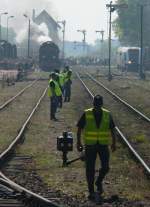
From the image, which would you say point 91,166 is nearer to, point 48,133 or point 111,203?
point 111,203

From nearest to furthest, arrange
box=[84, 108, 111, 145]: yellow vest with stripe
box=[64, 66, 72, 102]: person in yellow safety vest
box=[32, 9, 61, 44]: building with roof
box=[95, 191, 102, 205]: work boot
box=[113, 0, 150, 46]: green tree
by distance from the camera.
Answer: box=[95, 191, 102, 205]: work boot
box=[84, 108, 111, 145]: yellow vest with stripe
box=[64, 66, 72, 102]: person in yellow safety vest
box=[113, 0, 150, 46]: green tree
box=[32, 9, 61, 44]: building with roof

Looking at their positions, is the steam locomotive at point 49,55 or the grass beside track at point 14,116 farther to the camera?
the steam locomotive at point 49,55

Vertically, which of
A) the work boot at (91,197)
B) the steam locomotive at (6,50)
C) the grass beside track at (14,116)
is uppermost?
the steam locomotive at (6,50)

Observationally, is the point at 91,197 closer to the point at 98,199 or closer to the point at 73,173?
the point at 98,199

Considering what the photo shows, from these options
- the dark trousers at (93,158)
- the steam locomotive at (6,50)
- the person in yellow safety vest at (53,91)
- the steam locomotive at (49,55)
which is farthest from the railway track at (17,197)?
the steam locomotive at (6,50)

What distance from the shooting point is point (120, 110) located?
30.0 metres

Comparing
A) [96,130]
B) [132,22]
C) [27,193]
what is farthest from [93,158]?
[132,22]

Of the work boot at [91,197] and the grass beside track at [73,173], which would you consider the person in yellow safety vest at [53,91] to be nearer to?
the grass beside track at [73,173]

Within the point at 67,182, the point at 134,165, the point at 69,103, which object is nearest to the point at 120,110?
the point at 69,103

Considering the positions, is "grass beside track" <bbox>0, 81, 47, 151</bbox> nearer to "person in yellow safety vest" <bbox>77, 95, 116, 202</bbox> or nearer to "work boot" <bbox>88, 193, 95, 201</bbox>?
"person in yellow safety vest" <bbox>77, 95, 116, 202</bbox>

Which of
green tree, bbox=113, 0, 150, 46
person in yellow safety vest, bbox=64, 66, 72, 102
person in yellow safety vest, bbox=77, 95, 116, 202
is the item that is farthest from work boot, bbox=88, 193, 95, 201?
green tree, bbox=113, 0, 150, 46

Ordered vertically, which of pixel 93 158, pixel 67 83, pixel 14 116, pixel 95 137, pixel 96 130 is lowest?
pixel 14 116

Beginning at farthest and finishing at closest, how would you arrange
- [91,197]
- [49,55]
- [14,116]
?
1. [49,55]
2. [14,116]
3. [91,197]

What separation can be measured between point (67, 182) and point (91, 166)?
1.56 metres
